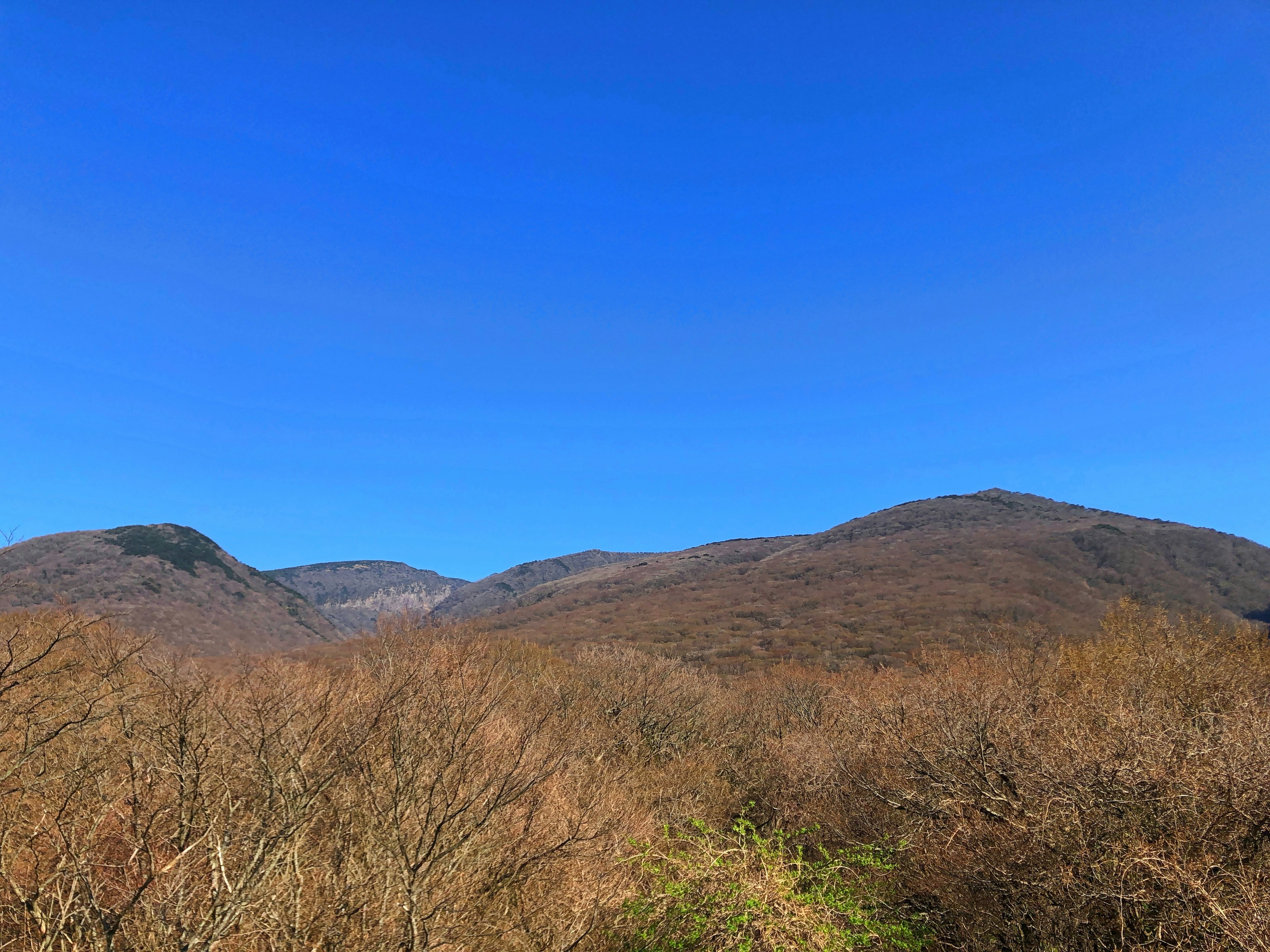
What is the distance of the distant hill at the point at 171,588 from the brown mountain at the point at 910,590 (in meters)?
42.3

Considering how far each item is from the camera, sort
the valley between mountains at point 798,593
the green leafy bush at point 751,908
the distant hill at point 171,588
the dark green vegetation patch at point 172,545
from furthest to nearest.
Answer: the dark green vegetation patch at point 172,545
the distant hill at point 171,588
the valley between mountains at point 798,593
the green leafy bush at point 751,908

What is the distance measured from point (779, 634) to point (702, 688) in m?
62.5

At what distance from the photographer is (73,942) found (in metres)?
8.40

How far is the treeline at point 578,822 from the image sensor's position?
9188 millimetres

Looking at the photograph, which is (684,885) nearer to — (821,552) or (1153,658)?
(1153,658)

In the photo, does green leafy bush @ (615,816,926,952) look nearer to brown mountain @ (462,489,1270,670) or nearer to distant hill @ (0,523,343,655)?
brown mountain @ (462,489,1270,670)

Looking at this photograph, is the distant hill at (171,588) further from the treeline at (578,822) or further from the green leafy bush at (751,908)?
the green leafy bush at (751,908)

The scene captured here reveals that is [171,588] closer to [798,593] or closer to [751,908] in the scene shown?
[798,593]

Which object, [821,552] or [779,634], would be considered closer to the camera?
[779,634]

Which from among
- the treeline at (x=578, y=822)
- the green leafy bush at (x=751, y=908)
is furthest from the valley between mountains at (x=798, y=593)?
the green leafy bush at (x=751, y=908)

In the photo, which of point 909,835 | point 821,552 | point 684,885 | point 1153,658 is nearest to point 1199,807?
point 909,835

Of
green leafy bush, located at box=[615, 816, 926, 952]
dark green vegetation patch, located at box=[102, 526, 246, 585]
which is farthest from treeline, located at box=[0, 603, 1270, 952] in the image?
dark green vegetation patch, located at box=[102, 526, 246, 585]

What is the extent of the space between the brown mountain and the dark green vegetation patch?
5891 cm

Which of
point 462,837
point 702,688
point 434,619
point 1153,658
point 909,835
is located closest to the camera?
point 462,837
